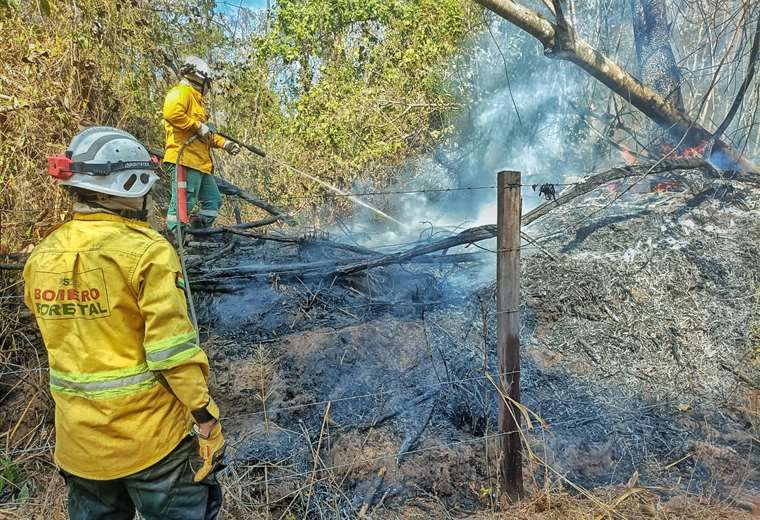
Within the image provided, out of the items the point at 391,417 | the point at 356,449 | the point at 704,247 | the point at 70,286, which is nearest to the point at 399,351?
the point at 391,417

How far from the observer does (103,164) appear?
1665 millimetres

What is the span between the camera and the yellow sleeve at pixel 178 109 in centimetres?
485

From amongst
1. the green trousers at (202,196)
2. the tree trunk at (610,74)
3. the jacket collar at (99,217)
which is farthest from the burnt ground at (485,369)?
the jacket collar at (99,217)

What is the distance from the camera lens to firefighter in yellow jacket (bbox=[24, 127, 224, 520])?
1.63 m

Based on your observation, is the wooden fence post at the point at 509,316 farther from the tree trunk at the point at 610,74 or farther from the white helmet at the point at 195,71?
the white helmet at the point at 195,71

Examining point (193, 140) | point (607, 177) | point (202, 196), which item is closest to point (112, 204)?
point (193, 140)

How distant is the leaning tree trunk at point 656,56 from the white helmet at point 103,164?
6365 mm

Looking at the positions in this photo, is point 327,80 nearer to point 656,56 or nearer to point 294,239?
point 656,56

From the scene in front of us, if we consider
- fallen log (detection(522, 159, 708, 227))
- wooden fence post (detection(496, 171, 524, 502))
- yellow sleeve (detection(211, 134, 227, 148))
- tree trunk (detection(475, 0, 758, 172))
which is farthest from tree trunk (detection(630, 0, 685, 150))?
yellow sleeve (detection(211, 134, 227, 148))

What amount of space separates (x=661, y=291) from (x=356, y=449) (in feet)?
11.2

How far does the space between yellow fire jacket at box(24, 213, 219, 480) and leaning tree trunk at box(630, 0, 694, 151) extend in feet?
21.1

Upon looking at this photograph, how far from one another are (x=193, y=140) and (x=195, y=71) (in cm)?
72

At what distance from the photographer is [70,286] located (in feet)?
5.34

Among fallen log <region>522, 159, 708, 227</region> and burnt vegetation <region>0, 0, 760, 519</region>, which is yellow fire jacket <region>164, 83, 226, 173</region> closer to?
burnt vegetation <region>0, 0, 760, 519</region>
